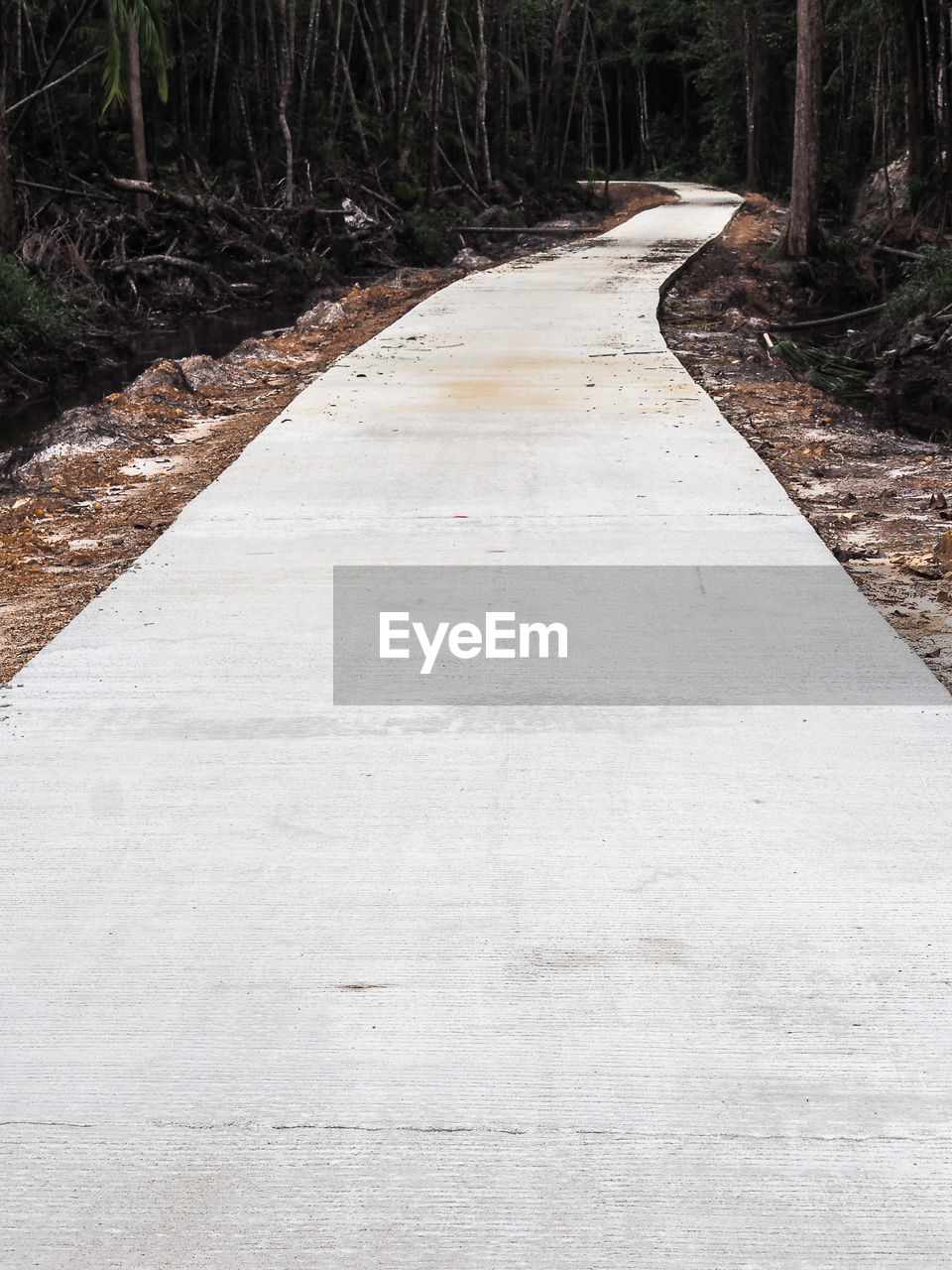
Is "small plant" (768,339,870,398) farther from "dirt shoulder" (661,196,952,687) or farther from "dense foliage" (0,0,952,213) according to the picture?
"dense foliage" (0,0,952,213)

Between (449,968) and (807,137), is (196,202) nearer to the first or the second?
(807,137)

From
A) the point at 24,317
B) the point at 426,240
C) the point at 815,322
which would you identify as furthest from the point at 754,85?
the point at 24,317

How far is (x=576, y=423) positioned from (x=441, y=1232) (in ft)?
21.7

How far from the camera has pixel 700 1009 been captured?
280 cm

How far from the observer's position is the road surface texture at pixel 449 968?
2301 mm

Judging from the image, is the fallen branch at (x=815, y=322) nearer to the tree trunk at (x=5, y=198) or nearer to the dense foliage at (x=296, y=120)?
the dense foliage at (x=296, y=120)

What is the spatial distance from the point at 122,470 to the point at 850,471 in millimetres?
4295

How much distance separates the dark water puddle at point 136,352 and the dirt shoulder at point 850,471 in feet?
18.9

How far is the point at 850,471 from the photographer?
8.02m

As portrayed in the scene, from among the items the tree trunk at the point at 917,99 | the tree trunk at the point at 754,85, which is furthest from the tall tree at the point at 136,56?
the tree trunk at the point at 754,85

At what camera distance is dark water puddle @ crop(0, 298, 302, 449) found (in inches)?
515

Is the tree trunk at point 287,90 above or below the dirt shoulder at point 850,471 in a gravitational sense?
above

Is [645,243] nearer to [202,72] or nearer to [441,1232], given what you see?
[202,72]

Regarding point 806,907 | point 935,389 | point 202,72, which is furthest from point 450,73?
point 806,907
